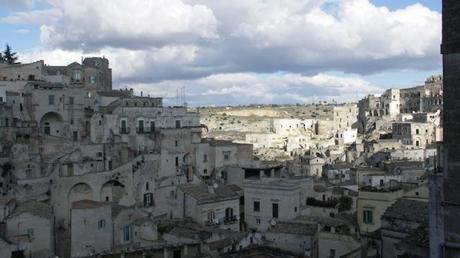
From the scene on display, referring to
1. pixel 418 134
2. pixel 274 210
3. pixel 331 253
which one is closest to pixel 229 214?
pixel 274 210

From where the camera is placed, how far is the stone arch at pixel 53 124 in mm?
51375

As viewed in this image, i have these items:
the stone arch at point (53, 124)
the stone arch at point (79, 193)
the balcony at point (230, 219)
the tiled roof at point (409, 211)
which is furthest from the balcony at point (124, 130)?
the tiled roof at point (409, 211)

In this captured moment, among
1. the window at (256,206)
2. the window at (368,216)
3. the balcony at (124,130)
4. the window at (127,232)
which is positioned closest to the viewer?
the window at (368,216)

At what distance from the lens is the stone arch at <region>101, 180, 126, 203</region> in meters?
43.1

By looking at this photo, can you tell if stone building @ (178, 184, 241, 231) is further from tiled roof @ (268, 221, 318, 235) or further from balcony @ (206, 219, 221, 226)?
tiled roof @ (268, 221, 318, 235)

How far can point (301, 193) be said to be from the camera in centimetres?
3947

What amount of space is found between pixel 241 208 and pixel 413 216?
2062 cm

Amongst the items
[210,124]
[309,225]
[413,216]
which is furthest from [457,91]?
[210,124]

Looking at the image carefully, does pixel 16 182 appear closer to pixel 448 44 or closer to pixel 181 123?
pixel 181 123

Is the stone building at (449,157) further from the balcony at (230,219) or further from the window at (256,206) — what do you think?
the window at (256,206)

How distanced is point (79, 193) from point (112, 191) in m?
2.64

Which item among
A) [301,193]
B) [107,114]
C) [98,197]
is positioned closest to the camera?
[301,193]

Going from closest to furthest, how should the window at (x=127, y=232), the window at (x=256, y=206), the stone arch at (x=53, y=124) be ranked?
1. the window at (x=127, y=232)
2. the window at (x=256, y=206)
3. the stone arch at (x=53, y=124)

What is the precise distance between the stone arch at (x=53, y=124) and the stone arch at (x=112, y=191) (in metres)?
10.9
